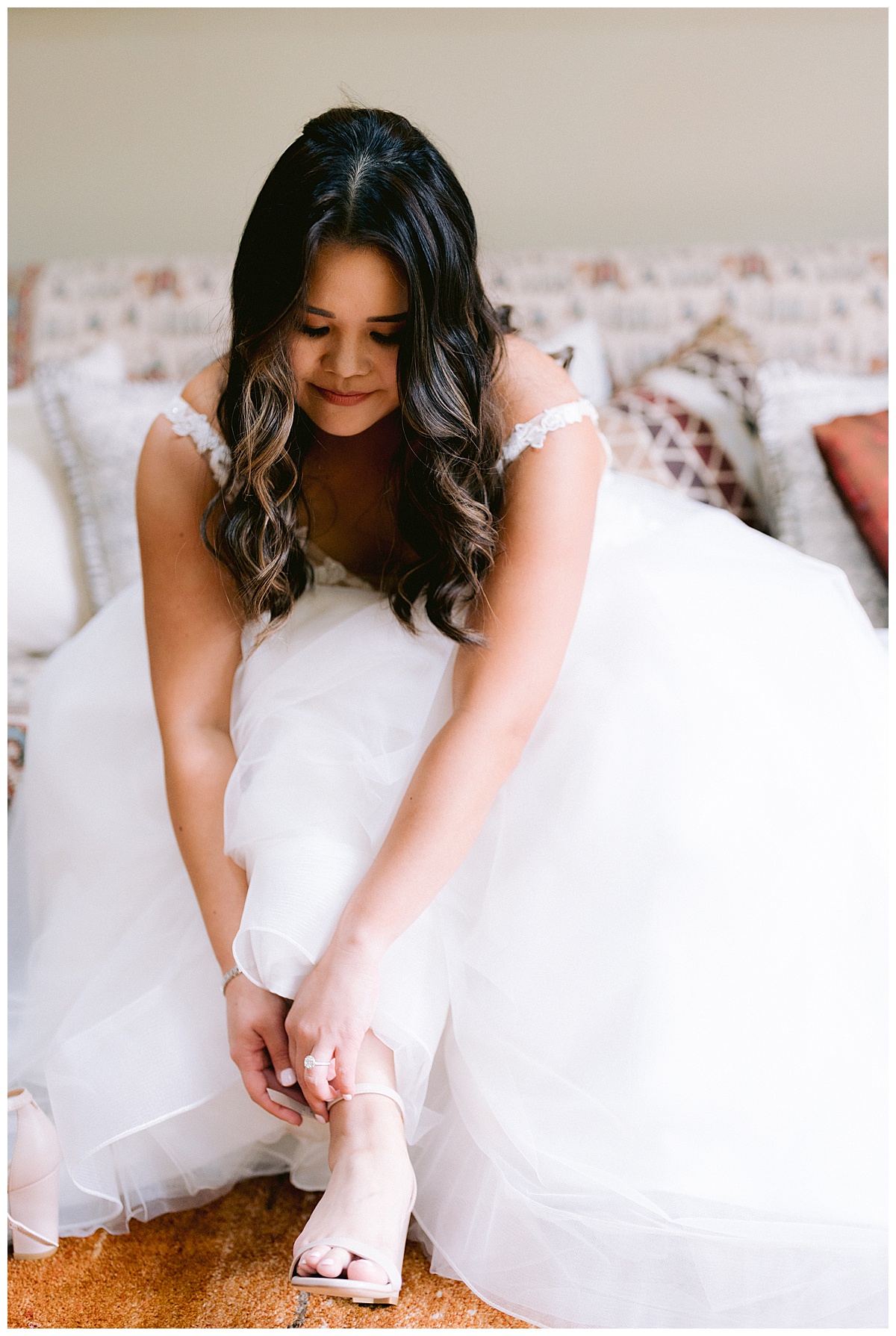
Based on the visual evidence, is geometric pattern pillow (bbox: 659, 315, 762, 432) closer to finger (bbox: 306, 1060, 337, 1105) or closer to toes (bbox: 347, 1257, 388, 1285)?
finger (bbox: 306, 1060, 337, 1105)

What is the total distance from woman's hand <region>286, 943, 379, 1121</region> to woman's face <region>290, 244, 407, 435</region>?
55 centimetres

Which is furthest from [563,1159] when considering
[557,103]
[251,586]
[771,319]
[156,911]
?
[557,103]

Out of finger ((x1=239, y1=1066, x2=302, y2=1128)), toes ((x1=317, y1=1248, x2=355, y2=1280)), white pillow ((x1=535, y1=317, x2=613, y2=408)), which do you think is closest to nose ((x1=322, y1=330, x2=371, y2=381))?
finger ((x1=239, y1=1066, x2=302, y2=1128))

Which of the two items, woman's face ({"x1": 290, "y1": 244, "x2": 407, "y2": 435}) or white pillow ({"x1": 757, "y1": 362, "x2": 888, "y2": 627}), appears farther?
white pillow ({"x1": 757, "y1": 362, "x2": 888, "y2": 627})

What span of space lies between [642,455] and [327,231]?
93 centimetres

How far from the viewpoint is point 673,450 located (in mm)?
1725

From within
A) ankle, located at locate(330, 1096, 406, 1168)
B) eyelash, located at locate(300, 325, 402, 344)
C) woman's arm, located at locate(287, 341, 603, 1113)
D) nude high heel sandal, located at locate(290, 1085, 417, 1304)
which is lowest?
nude high heel sandal, located at locate(290, 1085, 417, 1304)

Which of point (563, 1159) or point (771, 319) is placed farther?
point (771, 319)

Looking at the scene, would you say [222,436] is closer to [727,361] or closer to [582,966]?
[582,966]

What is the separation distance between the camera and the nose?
963 millimetres

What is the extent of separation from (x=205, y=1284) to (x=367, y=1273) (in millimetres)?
285

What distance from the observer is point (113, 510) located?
5.44 ft

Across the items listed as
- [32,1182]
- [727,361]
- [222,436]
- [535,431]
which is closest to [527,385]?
[535,431]

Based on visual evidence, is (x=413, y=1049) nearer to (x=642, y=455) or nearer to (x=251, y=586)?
(x=251, y=586)
